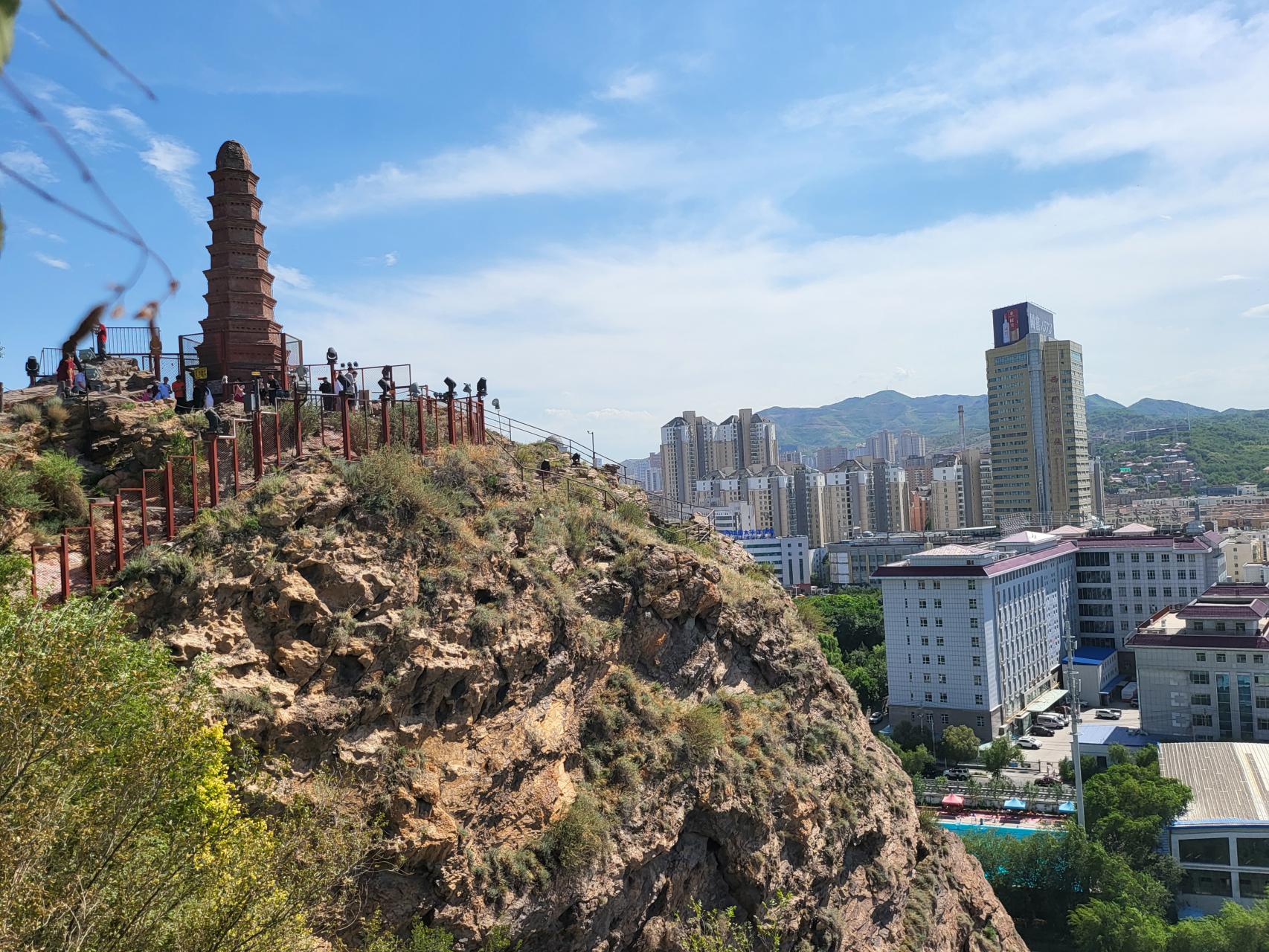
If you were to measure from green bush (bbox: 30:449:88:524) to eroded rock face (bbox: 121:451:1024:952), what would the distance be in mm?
2821

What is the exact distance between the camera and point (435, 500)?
1461cm

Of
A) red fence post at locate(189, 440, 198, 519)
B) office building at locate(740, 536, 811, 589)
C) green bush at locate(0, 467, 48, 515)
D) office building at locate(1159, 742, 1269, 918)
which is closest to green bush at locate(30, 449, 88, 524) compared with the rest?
green bush at locate(0, 467, 48, 515)

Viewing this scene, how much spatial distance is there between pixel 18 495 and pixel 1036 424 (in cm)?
11310

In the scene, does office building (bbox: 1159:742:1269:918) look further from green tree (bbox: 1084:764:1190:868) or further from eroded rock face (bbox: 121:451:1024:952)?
eroded rock face (bbox: 121:451:1024:952)

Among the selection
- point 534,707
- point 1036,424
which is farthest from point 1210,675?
point 1036,424

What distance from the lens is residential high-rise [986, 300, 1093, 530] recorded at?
106500 mm

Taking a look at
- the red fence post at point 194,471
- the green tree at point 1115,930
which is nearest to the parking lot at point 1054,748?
the green tree at point 1115,930

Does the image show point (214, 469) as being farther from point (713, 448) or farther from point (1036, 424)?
point (713, 448)

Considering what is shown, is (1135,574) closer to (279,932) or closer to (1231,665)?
(1231,665)

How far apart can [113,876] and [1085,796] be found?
42475 mm

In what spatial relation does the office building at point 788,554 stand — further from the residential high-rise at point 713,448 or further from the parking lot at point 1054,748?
the residential high-rise at point 713,448

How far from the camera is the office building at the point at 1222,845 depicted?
3316 cm

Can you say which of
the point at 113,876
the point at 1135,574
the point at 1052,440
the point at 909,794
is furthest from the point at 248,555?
the point at 1052,440

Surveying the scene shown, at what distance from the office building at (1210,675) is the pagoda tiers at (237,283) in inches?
2034
